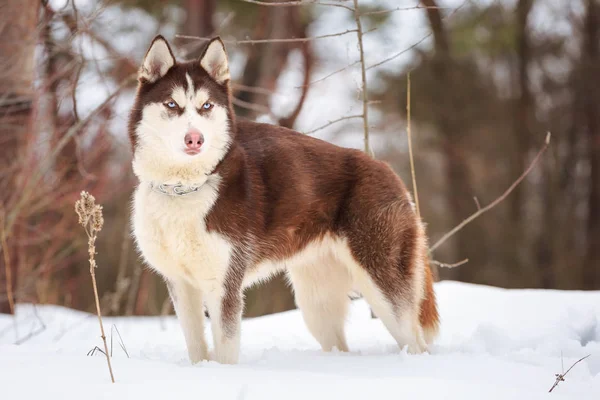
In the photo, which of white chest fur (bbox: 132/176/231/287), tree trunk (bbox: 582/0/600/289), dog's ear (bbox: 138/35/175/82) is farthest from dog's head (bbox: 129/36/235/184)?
tree trunk (bbox: 582/0/600/289)

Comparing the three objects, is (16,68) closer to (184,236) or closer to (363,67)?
(363,67)

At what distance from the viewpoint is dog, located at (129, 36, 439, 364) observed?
339cm

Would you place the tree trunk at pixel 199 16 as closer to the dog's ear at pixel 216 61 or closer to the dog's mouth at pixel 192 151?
the dog's ear at pixel 216 61

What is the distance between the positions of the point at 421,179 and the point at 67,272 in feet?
30.8

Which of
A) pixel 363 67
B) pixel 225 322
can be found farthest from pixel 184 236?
pixel 363 67

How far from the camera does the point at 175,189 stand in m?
3.43

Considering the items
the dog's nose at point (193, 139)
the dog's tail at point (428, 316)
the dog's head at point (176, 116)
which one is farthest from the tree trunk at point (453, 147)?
the dog's nose at point (193, 139)

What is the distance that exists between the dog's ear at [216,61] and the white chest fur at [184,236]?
1.90 feet

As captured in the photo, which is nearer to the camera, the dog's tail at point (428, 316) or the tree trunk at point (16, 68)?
the dog's tail at point (428, 316)

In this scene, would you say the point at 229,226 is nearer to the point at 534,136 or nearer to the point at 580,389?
the point at 580,389

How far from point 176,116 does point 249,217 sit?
66cm

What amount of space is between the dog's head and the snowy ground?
99cm

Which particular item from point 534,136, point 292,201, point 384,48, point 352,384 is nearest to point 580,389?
point 352,384

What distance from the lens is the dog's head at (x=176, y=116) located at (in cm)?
334
